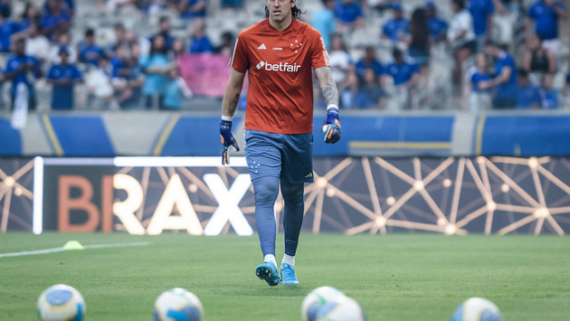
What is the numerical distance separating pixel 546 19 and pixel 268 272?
1221 centimetres

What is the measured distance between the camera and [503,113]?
15336mm

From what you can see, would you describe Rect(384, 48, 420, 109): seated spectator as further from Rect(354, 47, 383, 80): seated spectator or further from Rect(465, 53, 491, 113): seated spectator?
Rect(465, 53, 491, 113): seated spectator

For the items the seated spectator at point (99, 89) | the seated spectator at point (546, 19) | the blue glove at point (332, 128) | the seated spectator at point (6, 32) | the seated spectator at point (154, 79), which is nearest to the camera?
the blue glove at point (332, 128)

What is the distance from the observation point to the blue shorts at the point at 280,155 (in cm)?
711

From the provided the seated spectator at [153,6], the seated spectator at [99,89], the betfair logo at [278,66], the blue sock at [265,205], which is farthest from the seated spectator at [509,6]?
the blue sock at [265,205]

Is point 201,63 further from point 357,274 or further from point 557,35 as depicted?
point 357,274

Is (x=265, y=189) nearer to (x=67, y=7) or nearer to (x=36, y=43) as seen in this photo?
(x=36, y=43)

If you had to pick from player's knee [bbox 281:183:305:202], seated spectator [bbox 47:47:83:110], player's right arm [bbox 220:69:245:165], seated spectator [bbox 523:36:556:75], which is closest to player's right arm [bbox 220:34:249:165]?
player's right arm [bbox 220:69:245:165]

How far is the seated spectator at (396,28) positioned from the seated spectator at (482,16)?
1250 millimetres

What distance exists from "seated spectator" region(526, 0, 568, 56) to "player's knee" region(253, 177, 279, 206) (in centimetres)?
1105

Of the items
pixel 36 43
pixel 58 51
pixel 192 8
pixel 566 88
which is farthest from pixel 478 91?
pixel 36 43

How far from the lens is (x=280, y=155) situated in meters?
7.21

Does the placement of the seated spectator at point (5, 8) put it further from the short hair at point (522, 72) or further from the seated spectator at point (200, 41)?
the short hair at point (522, 72)

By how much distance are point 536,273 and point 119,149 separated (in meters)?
9.70
